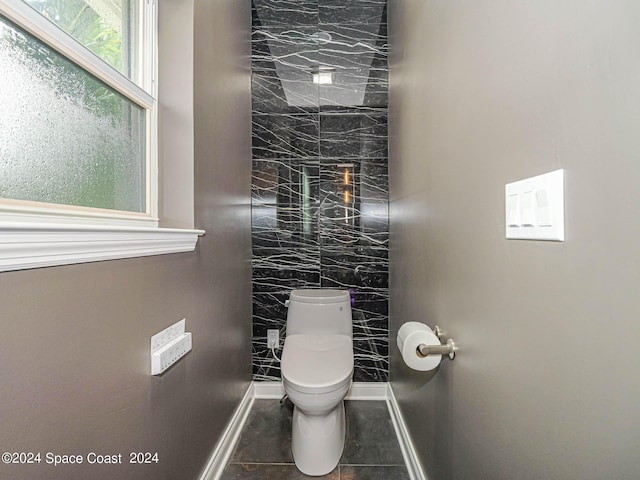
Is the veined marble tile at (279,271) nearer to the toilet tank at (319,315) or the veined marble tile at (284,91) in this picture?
the toilet tank at (319,315)

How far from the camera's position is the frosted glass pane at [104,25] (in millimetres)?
760

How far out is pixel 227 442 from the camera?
1533 millimetres

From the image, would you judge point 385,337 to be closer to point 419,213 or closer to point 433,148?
point 419,213

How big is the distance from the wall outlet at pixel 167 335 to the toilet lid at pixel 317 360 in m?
0.57

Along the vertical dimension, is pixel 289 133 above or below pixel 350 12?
below

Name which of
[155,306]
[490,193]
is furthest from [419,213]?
[155,306]

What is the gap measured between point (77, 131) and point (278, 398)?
1.91 meters

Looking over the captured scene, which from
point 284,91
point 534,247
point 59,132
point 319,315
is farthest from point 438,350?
point 284,91

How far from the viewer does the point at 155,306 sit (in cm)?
96

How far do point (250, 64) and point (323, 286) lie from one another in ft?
5.42

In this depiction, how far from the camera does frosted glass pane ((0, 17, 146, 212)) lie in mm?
637

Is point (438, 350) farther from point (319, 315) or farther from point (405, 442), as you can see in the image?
point (319, 315)

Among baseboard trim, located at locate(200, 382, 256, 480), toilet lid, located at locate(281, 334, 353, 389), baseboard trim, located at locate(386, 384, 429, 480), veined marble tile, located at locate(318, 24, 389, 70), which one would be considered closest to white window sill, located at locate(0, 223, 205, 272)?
toilet lid, located at locate(281, 334, 353, 389)

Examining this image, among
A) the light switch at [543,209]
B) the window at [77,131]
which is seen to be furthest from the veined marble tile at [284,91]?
the light switch at [543,209]
